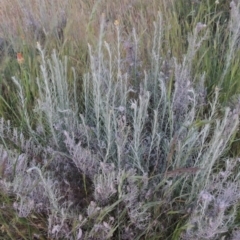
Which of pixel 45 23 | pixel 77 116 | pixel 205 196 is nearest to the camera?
pixel 205 196

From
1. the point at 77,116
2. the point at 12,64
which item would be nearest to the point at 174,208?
the point at 77,116

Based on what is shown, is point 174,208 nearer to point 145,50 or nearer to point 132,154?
point 132,154

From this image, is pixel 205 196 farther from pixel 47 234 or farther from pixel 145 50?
pixel 145 50

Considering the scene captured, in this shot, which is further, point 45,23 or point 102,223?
point 45,23

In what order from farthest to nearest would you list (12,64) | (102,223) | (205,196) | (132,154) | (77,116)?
1. (12,64)
2. (77,116)
3. (132,154)
4. (102,223)
5. (205,196)

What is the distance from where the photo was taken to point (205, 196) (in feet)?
3.13

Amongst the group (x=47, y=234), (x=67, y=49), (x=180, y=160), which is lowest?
(x=47, y=234)

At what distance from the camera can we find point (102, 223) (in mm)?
1077

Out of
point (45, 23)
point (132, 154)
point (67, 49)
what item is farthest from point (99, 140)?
point (45, 23)

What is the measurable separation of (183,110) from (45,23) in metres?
1.10

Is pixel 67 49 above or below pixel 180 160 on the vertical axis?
above

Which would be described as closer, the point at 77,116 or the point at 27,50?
the point at 77,116

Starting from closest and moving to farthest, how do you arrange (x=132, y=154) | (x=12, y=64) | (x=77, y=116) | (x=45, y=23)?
(x=132, y=154) < (x=77, y=116) < (x=12, y=64) < (x=45, y=23)

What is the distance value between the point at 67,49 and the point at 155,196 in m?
0.89
